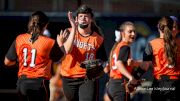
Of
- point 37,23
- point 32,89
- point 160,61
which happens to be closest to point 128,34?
point 160,61

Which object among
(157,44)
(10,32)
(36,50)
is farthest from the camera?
(10,32)

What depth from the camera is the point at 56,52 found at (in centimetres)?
535

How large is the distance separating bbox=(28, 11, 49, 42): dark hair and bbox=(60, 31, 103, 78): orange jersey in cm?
41

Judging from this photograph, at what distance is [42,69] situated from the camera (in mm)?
5281

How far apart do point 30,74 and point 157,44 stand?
1501 mm

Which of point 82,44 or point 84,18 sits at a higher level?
point 84,18

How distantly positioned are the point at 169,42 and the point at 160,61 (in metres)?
0.24

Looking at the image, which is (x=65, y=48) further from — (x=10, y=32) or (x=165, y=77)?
(x=10, y=32)

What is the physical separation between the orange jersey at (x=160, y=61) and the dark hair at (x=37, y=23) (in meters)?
1.31

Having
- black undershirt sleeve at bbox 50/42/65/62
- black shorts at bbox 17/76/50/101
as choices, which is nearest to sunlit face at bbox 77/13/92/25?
black undershirt sleeve at bbox 50/42/65/62

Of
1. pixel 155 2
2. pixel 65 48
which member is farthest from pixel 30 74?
pixel 155 2

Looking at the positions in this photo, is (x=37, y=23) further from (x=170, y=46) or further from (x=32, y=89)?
(x=170, y=46)

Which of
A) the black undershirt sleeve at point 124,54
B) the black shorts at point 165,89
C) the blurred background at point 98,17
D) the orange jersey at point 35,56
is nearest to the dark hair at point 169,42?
the black shorts at point 165,89

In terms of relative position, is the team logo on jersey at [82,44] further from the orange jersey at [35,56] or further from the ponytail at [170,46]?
the ponytail at [170,46]
